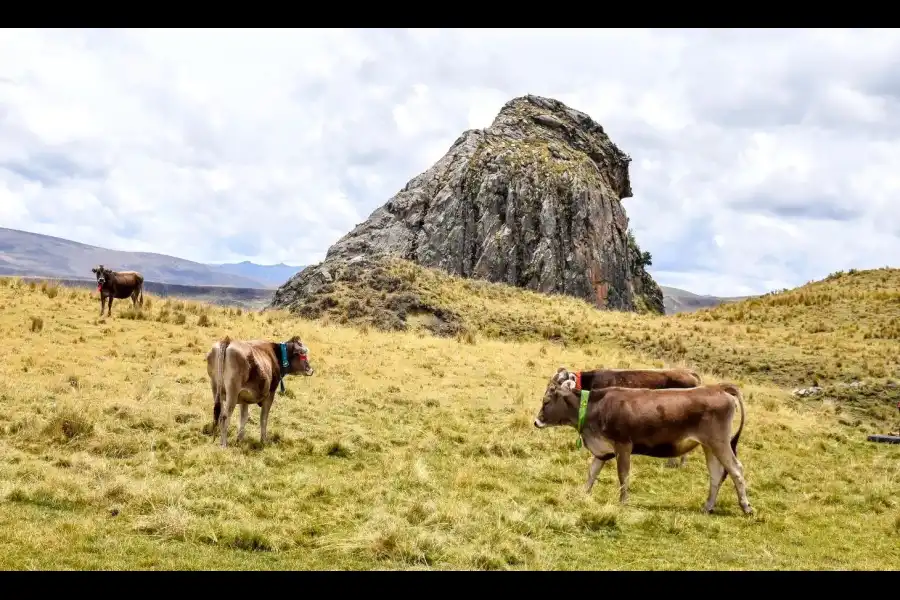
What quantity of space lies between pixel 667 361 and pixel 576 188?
4126 centimetres

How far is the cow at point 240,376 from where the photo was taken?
1338 centimetres

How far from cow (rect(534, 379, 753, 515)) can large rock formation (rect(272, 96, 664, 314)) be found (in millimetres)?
48944

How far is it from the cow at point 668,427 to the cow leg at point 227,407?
6411 mm

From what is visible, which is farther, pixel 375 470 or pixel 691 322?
pixel 691 322

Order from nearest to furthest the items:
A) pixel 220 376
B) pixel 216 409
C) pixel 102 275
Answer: pixel 220 376 → pixel 216 409 → pixel 102 275

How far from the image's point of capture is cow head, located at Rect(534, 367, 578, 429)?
12219mm

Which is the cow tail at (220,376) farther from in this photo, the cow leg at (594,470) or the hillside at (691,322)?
the hillside at (691,322)

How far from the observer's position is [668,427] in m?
10.9

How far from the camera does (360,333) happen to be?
99.8 feet

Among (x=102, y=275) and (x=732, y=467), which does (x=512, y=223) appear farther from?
(x=732, y=467)

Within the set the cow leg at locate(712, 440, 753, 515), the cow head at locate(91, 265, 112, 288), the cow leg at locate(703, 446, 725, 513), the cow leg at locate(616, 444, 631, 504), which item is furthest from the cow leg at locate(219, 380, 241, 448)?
the cow head at locate(91, 265, 112, 288)

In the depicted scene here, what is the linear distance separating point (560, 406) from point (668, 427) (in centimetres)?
200

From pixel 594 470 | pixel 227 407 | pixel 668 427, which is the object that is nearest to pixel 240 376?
pixel 227 407
